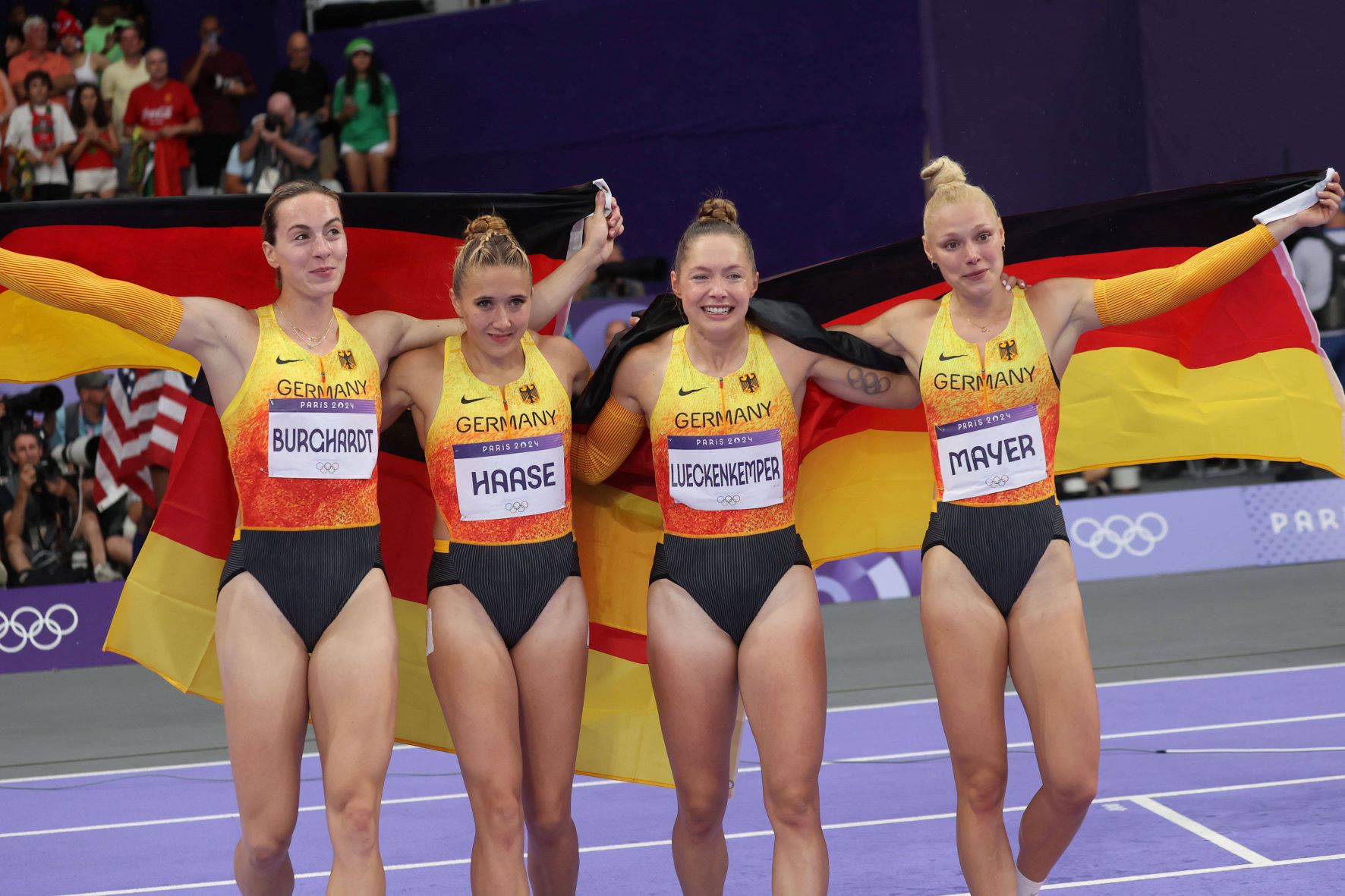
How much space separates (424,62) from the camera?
593 inches

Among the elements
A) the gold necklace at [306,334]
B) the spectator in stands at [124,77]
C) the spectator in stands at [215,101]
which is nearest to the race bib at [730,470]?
the gold necklace at [306,334]

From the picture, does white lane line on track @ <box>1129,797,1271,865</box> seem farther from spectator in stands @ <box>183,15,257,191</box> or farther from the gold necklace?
spectator in stands @ <box>183,15,257,191</box>

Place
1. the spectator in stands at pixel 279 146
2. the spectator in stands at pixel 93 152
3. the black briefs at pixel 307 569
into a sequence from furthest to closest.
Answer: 1. the spectator in stands at pixel 279 146
2. the spectator in stands at pixel 93 152
3. the black briefs at pixel 307 569

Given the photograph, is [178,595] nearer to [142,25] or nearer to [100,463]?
[100,463]

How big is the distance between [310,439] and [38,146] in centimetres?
1045

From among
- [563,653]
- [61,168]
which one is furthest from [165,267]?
[61,168]

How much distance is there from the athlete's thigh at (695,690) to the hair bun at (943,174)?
58.3 inches

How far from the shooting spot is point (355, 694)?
13.7ft

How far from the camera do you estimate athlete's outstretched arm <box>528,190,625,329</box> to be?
4852 mm

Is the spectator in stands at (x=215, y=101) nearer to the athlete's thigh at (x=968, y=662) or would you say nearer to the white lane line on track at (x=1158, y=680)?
the white lane line on track at (x=1158, y=680)

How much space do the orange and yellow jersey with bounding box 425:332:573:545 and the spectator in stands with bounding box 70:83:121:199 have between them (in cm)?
1008

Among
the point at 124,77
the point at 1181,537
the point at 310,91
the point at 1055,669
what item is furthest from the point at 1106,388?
the point at 124,77

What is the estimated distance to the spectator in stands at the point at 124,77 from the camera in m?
13.9

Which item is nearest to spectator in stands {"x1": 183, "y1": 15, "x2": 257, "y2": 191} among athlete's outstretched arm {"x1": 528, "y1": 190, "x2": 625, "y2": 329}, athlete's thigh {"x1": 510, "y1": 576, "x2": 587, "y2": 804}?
athlete's outstretched arm {"x1": 528, "y1": 190, "x2": 625, "y2": 329}
